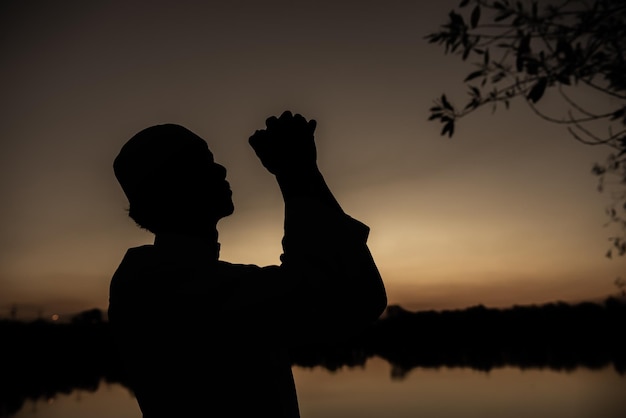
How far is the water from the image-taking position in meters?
22.8

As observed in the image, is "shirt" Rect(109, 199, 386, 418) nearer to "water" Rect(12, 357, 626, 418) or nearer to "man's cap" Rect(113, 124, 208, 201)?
"man's cap" Rect(113, 124, 208, 201)

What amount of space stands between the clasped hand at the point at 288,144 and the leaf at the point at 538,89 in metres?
1.92

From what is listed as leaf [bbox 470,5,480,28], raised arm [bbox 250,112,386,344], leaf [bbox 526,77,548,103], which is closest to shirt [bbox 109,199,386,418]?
raised arm [bbox 250,112,386,344]

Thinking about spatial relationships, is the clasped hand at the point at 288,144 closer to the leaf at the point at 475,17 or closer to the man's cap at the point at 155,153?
the man's cap at the point at 155,153

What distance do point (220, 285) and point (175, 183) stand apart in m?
0.38

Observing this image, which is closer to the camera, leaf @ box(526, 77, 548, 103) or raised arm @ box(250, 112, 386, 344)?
raised arm @ box(250, 112, 386, 344)

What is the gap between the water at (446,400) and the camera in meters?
22.8

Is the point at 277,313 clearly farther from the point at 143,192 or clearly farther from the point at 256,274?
the point at 143,192

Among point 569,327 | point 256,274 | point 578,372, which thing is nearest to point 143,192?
point 256,274

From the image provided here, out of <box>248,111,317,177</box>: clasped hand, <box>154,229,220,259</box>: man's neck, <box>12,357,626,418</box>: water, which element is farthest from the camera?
<box>12,357,626,418</box>: water

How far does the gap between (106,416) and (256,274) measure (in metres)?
25.8

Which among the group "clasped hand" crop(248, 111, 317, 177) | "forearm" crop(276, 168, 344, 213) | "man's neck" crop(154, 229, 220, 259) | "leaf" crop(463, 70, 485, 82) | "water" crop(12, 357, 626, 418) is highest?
"leaf" crop(463, 70, 485, 82)

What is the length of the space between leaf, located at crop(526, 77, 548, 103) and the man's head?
1.98m

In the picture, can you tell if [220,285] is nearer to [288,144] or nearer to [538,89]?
[288,144]
